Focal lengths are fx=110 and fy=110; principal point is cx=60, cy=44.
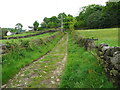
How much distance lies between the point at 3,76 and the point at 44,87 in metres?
2.46

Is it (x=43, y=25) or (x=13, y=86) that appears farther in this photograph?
(x=43, y=25)

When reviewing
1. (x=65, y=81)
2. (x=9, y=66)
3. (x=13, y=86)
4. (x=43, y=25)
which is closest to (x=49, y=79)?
(x=65, y=81)

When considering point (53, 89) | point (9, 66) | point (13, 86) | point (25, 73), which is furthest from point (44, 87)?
point (9, 66)

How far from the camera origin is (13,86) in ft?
16.5

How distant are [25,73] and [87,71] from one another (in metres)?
3.50

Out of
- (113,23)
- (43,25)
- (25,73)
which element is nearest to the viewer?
(25,73)

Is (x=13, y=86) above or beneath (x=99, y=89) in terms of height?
beneath

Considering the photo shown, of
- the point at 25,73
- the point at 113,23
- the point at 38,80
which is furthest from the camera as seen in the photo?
the point at 113,23

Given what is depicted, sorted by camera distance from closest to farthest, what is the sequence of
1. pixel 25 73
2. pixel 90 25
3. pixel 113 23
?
pixel 25 73, pixel 113 23, pixel 90 25

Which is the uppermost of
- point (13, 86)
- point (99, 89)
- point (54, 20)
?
point (54, 20)

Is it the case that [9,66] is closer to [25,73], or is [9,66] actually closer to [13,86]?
[25,73]

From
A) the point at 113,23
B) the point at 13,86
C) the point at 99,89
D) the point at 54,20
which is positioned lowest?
the point at 13,86

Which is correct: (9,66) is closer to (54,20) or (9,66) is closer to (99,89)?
(99,89)

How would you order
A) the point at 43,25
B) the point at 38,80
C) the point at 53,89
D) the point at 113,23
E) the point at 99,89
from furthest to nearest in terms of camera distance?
the point at 43,25 → the point at 113,23 → the point at 38,80 → the point at 53,89 → the point at 99,89
